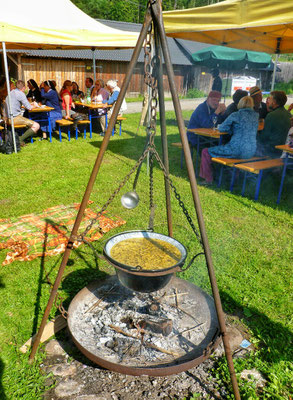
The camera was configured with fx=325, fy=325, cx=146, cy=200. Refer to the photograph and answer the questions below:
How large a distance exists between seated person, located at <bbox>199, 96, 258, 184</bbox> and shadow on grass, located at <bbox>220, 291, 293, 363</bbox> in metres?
3.49

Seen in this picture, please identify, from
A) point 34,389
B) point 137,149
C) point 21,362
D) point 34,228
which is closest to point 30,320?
point 21,362

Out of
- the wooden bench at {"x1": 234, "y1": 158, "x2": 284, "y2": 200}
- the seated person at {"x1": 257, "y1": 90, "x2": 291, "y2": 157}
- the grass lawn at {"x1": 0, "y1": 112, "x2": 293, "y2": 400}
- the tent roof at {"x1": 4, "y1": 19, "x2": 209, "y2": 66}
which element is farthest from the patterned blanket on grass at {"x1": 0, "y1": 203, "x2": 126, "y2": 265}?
the tent roof at {"x1": 4, "y1": 19, "x2": 209, "y2": 66}

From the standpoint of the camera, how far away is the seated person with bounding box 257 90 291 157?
255 inches

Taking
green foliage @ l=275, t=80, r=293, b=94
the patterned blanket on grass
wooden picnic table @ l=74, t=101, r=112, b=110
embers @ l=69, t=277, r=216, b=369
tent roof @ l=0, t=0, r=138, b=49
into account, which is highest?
tent roof @ l=0, t=0, r=138, b=49

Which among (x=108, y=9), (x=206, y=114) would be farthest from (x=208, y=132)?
(x=108, y=9)

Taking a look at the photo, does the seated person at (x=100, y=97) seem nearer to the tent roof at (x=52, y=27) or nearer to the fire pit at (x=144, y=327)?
the tent roof at (x=52, y=27)

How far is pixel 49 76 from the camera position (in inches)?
714

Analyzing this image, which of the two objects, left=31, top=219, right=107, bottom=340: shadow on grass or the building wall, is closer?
left=31, top=219, right=107, bottom=340: shadow on grass

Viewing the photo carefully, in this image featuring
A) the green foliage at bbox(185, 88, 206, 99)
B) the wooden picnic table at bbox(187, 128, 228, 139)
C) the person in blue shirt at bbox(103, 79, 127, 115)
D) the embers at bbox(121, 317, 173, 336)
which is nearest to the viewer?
the embers at bbox(121, 317, 173, 336)

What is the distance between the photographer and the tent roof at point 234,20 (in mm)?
4551

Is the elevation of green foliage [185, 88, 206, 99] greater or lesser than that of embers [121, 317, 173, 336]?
greater

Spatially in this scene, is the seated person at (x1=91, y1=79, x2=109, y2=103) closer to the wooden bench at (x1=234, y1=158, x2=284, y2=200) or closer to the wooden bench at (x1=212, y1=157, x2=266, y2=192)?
the wooden bench at (x1=212, y1=157, x2=266, y2=192)

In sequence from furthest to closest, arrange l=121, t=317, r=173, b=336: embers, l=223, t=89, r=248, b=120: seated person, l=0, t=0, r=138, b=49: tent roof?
l=223, t=89, r=248, b=120: seated person → l=0, t=0, r=138, b=49: tent roof → l=121, t=317, r=173, b=336: embers

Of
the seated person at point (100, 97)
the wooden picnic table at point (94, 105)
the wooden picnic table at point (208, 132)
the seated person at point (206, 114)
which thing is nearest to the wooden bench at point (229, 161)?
the wooden picnic table at point (208, 132)
